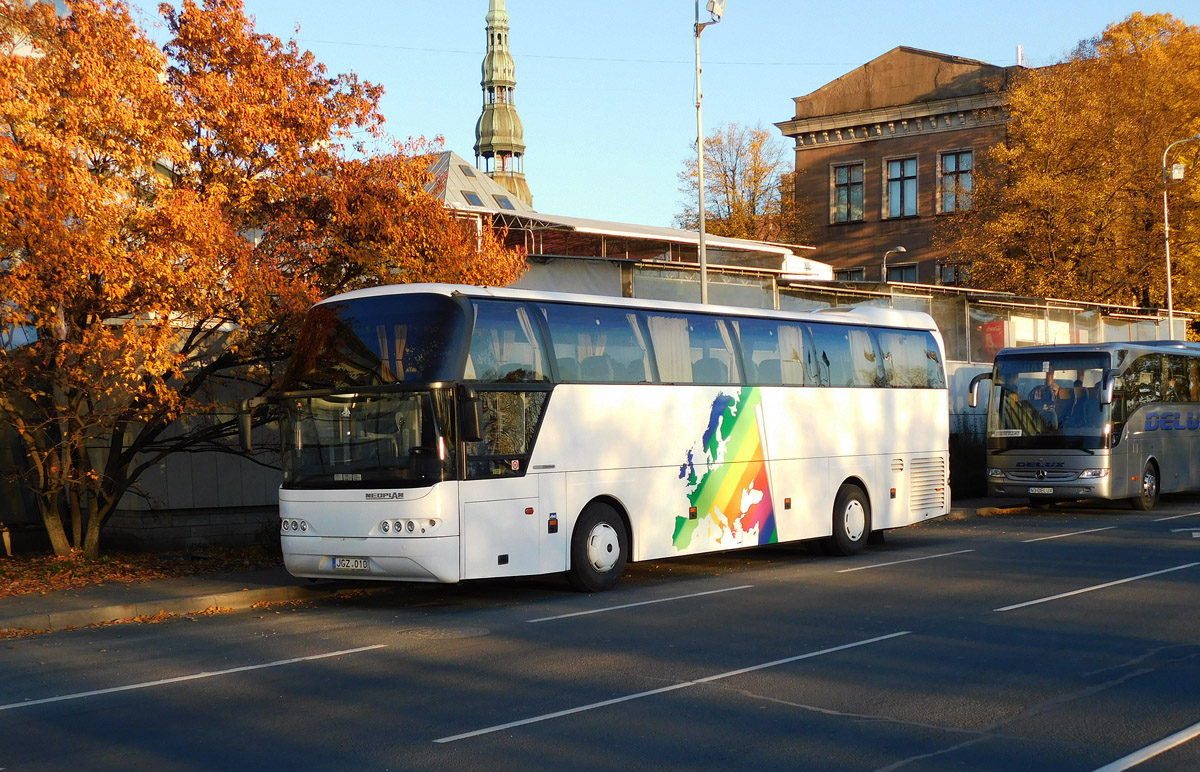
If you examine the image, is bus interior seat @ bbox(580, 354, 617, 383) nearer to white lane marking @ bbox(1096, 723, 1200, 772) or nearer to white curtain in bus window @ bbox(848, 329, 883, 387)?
white curtain in bus window @ bbox(848, 329, 883, 387)

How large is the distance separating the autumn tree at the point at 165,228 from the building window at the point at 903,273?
150ft

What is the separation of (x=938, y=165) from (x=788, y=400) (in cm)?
4538

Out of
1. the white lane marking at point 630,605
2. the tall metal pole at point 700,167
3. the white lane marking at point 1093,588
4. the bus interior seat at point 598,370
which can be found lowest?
the white lane marking at point 630,605

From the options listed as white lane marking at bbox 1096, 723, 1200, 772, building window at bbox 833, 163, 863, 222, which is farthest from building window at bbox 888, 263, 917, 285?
white lane marking at bbox 1096, 723, 1200, 772

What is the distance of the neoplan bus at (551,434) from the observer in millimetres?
12953

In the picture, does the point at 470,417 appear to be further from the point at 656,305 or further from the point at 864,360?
the point at 864,360

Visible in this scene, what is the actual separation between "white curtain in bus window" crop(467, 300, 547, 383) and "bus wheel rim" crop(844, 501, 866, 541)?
6.41 m

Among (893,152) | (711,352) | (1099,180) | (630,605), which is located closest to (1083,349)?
(711,352)

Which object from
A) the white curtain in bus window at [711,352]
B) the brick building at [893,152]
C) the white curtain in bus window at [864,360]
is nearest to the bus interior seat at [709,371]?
the white curtain in bus window at [711,352]

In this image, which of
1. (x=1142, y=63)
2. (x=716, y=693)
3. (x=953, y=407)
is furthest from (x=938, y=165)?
(x=716, y=693)

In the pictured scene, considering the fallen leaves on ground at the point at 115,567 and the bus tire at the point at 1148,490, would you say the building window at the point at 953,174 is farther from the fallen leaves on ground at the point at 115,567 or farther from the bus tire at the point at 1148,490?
the fallen leaves on ground at the point at 115,567

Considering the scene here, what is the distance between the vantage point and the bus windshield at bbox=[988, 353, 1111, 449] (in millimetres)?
24719

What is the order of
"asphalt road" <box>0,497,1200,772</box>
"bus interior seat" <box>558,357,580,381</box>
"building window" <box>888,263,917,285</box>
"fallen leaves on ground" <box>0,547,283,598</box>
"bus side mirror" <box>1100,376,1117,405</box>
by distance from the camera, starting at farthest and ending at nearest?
1. "building window" <box>888,263,917,285</box>
2. "bus side mirror" <box>1100,376,1117,405</box>
3. "fallen leaves on ground" <box>0,547,283,598</box>
4. "bus interior seat" <box>558,357,580,381</box>
5. "asphalt road" <box>0,497,1200,772</box>

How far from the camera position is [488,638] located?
1120cm
